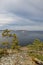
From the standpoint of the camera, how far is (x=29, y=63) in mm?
18734

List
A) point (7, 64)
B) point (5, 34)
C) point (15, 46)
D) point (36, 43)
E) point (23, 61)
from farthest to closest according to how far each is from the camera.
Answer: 1. point (15, 46)
2. point (5, 34)
3. point (36, 43)
4. point (23, 61)
5. point (7, 64)

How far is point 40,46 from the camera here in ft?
106

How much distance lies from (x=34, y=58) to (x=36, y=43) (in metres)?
11.0

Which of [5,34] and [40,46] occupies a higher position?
[5,34]

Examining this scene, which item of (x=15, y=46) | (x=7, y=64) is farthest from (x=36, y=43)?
(x=7, y=64)

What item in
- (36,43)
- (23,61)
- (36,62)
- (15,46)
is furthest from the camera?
(15,46)

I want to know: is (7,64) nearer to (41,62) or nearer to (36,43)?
(41,62)

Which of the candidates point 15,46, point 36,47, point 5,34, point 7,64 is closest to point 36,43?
point 36,47

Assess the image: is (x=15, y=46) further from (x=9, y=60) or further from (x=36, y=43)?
(x=9, y=60)

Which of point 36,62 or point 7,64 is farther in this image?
point 36,62

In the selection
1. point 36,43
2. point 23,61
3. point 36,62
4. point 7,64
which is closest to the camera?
point 7,64

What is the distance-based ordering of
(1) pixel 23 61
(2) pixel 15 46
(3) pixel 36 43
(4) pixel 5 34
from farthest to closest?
(2) pixel 15 46 < (4) pixel 5 34 < (3) pixel 36 43 < (1) pixel 23 61

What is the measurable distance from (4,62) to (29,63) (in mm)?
3042

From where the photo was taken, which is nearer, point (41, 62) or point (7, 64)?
point (7, 64)
